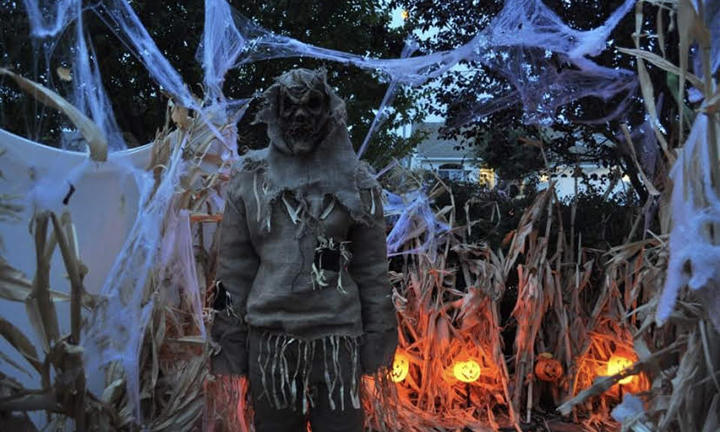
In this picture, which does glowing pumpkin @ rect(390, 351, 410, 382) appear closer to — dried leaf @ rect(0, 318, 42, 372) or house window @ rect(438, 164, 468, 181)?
house window @ rect(438, 164, 468, 181)

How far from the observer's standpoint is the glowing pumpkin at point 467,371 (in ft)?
11.3

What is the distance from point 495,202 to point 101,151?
321 centimetres

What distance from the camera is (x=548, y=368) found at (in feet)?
11.4

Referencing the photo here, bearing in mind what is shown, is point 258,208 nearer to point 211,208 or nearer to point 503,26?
point 211,208

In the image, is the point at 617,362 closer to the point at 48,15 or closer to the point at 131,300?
the point at 131,300

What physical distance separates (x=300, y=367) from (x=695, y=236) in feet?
3.67

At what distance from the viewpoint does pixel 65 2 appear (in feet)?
6.98

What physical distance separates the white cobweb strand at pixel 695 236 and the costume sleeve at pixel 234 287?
1.17 meters

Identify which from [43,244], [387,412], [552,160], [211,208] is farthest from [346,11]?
[43,244]

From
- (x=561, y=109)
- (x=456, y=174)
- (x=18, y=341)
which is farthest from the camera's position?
(x=456, y=174)

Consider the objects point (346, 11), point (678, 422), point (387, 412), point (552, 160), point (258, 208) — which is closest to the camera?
point (678, 422)

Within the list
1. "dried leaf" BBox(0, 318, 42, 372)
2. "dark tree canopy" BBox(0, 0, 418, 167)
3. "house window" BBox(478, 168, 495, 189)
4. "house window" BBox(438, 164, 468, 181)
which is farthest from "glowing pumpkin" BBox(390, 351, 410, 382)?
"house window" BBox(478, 168, 495, 189)

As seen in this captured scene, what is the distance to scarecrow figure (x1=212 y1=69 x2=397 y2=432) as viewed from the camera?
1.76 meters

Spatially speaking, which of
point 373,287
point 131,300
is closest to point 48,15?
point 131,300
